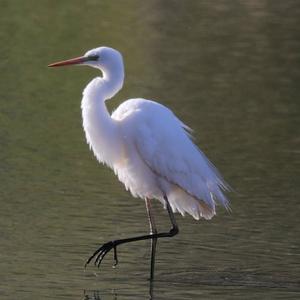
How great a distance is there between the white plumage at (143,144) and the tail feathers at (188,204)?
11 millimetres

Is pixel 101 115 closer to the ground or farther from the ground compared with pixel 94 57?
closer to the ground

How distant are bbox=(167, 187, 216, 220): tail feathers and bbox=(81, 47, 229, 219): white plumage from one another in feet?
0.04

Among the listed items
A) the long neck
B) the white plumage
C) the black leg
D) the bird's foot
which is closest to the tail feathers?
the white plumage

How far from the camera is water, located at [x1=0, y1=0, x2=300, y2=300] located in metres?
8.64

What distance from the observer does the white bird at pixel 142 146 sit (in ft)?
28.6

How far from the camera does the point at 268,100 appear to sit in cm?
1575

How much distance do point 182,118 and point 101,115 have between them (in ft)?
17.7

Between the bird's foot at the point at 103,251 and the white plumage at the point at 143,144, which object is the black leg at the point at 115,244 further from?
the white plumage at the point at 143,144

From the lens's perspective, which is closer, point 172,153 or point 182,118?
point 172,153

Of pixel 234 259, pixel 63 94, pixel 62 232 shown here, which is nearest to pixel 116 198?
pixel 62 232

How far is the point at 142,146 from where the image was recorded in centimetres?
877

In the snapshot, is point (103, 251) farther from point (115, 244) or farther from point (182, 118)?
point (182, 118)

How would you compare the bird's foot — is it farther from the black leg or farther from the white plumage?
the white plumage

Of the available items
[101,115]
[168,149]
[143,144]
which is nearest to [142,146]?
[143,144]
